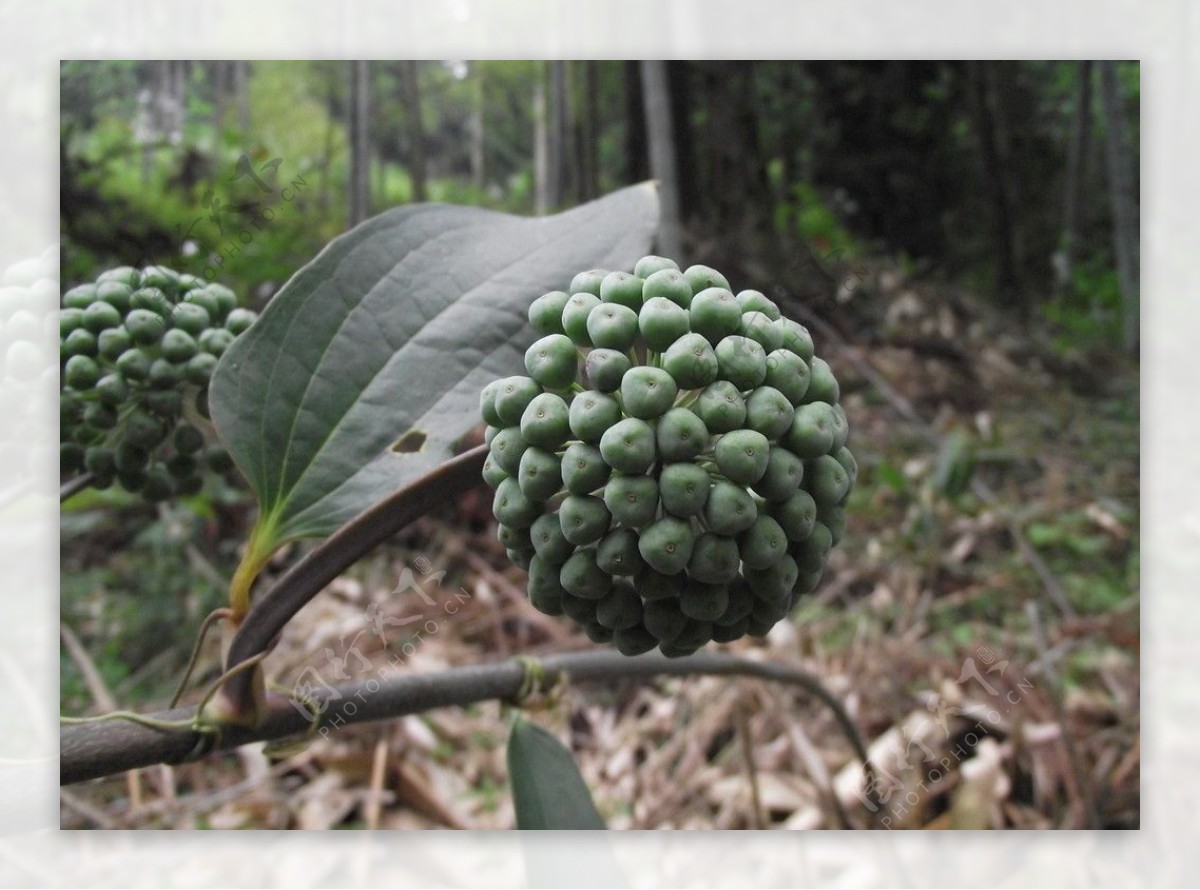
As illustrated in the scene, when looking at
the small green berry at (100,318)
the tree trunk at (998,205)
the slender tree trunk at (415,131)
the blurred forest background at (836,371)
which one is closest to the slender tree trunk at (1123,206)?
the blurred forest background at (836,371)

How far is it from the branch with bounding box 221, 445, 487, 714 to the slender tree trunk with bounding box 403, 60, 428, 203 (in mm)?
1134

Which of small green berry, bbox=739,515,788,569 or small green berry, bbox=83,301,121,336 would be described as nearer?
small green berry, bbox=739,515,788,569

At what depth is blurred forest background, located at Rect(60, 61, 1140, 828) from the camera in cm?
159

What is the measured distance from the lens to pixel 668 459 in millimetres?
605

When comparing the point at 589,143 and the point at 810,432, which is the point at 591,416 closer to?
the point at 810,432

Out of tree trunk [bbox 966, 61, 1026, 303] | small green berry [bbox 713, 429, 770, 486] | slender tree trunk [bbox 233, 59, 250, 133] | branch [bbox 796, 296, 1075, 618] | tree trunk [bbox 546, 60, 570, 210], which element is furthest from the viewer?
tree trunk [bbox 966, 61, 1026, 303]

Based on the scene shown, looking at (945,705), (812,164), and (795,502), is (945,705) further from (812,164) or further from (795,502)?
(795,502)

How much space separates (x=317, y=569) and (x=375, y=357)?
0.61ft

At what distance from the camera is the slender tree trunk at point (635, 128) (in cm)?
182

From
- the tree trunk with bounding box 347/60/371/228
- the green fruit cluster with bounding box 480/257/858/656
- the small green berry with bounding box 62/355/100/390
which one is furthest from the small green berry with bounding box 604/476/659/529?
the tree trunk with bounding box 347/60/371/228

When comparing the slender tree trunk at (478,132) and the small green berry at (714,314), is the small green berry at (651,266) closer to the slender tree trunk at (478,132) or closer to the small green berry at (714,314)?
the small green berry at (714,314)

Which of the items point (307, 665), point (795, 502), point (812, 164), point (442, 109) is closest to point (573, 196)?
point (442, 109)

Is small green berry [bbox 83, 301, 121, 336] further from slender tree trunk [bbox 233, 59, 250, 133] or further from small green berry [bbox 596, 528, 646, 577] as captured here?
slender tree trunk [bbox 233, 59, 250, 133]

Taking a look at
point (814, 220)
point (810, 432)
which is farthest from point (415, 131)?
point (810, 432)
